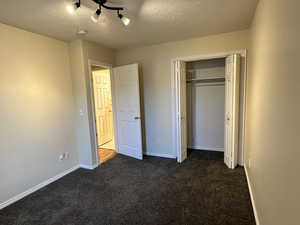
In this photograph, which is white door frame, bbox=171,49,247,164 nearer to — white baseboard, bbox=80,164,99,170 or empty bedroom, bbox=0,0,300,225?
empty bedroom, bbox=0,0,300,225

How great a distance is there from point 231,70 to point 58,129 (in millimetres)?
3208

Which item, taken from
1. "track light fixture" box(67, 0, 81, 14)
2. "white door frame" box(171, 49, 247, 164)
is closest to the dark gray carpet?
"white door frame" box(171, 49, 247, 164)

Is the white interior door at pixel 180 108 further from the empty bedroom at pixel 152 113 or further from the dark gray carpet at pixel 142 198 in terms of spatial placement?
the dark gray carpet at pixel 142 198

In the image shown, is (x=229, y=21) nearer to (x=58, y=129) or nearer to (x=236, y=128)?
(x=236, y=128)

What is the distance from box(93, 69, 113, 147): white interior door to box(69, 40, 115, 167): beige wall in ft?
4.15

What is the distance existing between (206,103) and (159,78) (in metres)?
1.31

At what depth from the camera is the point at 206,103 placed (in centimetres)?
415

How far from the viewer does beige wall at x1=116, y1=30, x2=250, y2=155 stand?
3420mm

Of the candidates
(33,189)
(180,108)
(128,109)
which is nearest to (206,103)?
(180,108)

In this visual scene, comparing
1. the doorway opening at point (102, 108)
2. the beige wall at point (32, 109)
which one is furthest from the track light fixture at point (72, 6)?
the doorway opening at point (102, 108)

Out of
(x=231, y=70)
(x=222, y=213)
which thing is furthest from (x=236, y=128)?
(x=222, y=213)

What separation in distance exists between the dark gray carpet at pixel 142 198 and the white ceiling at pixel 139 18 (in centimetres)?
245

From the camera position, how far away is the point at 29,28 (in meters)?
2.55

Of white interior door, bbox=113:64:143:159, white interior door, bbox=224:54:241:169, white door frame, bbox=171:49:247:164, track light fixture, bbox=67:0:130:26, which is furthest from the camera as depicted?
white interior door, bbox=113:64:143:159
